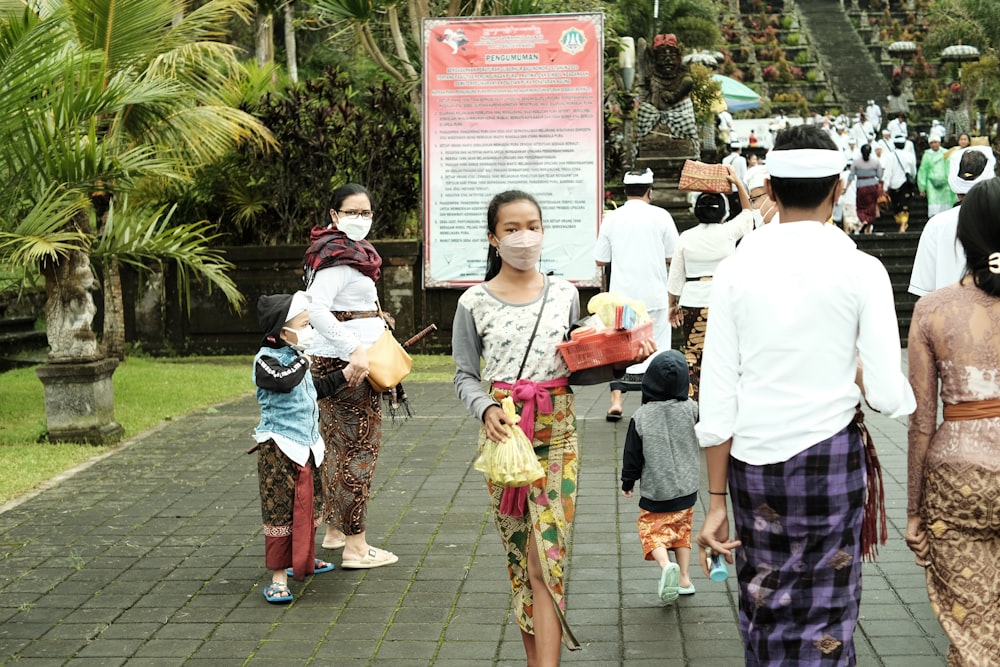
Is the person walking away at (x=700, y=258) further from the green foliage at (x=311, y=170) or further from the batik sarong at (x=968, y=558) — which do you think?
the green foliage at (x=311, y=170)

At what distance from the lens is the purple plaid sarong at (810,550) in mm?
3270

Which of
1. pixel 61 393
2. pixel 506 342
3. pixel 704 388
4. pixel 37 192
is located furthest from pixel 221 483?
pixel 704 388

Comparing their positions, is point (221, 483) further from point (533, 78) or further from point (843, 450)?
point (533, 78)

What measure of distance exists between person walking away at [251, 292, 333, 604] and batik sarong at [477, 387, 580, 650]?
148 cm

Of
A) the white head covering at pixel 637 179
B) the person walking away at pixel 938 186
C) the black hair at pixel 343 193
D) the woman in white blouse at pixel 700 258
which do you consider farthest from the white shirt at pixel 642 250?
the person walking away at pixel 938 186

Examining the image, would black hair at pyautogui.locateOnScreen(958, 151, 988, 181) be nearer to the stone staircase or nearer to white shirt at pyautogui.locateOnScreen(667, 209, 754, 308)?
white shirt at pyautogui.locateOnScreen(667, 209, 754, 308)

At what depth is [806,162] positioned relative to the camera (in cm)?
330

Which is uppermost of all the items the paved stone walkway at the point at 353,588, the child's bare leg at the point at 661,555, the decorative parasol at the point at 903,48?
the decorative parasol at the point at 903,48

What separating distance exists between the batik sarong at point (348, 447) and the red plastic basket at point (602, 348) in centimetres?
200

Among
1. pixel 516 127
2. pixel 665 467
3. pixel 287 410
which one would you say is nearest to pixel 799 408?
pixel 665 467

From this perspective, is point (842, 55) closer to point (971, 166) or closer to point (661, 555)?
point (971, 166)

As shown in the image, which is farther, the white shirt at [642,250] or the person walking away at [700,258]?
the white shirt at [642,250]

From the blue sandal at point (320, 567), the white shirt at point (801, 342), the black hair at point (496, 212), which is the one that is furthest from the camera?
the blue sandal at point (320, 567)

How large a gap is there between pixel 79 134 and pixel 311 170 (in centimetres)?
594
